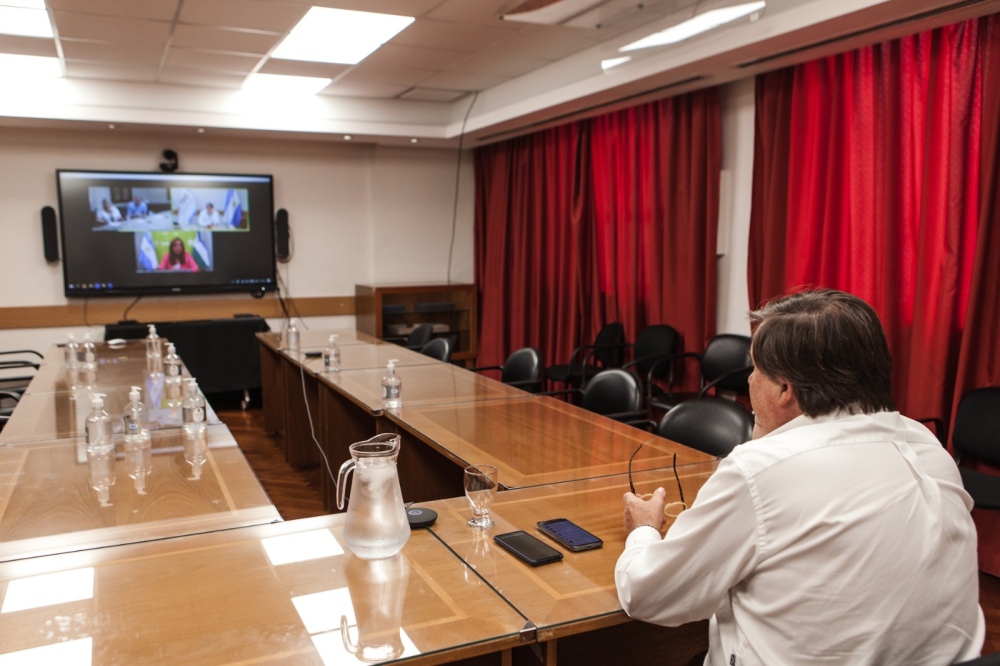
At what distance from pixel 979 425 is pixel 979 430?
0.02m

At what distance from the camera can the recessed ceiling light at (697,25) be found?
3.66m

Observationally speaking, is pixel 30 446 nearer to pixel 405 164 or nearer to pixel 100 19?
pixel 100 19

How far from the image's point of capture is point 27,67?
17.8 ft

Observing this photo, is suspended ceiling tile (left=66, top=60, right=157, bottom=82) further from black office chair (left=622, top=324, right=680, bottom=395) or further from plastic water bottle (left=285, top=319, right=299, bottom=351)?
black office chair (left=622, top=324, right=680, bottom=395)

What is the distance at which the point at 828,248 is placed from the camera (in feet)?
13.7

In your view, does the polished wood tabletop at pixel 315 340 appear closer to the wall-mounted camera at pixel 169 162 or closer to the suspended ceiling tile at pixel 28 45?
the wall-mounted camera at pixel 169 162

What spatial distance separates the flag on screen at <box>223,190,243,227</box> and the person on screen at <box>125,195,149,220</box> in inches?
24.8

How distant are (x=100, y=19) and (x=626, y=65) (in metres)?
2.86

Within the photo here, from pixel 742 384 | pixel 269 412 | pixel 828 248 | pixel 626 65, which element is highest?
pixel 626 65

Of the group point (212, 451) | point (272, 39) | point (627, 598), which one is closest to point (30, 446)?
point (212, 451)

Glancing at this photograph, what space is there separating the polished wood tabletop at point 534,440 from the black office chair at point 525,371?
41.4 inches

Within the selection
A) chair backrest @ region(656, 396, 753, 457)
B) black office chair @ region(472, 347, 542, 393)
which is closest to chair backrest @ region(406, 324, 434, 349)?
black office chair @ region(472, 347, 542, 393)

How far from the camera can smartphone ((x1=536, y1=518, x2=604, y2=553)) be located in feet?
5.62

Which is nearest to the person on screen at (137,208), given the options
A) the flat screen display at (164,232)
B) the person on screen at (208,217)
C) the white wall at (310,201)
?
the flat screen display at (164,232)
